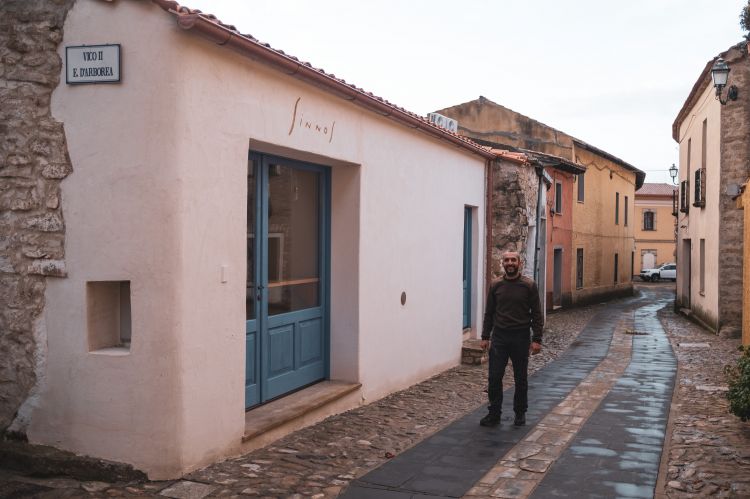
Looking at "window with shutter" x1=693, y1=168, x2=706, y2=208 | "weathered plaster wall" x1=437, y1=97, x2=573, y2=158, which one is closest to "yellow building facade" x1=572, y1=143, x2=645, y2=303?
"weathered plaster wall" x1=437, y1=97, x2=573, y2=158

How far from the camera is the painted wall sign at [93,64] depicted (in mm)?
5020

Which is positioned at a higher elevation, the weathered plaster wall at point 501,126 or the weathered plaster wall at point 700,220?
the weathered plaster wall at point 501,126

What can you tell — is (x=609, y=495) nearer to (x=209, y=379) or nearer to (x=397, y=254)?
(x=209, y=379)

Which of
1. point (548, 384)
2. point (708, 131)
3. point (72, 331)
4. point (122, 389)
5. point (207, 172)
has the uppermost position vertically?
point (708, 131)

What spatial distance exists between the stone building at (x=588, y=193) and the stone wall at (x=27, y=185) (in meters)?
18.8

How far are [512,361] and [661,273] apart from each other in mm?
43556

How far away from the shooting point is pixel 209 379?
5379 mm

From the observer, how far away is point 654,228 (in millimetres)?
48656

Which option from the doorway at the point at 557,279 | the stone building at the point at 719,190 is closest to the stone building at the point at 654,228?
the doorway at the point at 557,279

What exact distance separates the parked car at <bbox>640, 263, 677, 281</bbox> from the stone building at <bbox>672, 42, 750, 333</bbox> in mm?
27545

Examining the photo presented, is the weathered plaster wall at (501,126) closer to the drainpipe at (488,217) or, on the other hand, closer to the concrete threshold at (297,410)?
the drainpipe at (488,217)

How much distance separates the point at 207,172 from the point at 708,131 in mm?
16436

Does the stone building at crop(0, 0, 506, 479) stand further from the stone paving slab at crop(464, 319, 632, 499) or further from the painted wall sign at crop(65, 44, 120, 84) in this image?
the stone paving slab at crop(464, 319, 632, 499)

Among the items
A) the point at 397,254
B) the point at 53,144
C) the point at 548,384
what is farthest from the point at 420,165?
the point at 53,144
